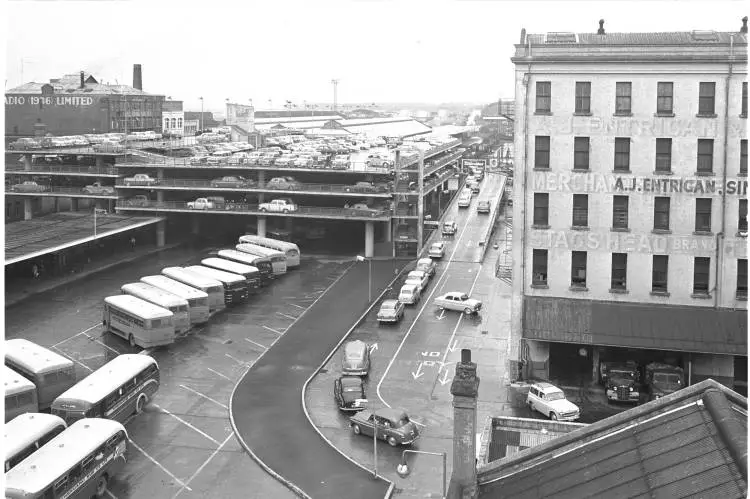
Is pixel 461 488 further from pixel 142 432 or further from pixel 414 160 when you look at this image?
pixel 414 160

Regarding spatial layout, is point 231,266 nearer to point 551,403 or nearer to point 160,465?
point 160,465

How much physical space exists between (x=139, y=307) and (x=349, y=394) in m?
15.8

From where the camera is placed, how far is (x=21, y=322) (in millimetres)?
54406

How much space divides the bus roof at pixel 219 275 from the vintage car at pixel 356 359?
48.1 ft

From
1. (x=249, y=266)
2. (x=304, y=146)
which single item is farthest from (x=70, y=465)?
(x=304, y=146)

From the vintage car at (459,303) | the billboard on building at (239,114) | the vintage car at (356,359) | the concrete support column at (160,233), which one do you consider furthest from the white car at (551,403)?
the billboard on building at (239,114)

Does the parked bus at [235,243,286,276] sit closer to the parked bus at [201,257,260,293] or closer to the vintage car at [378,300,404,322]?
the parked bus at [201,257,260,293]

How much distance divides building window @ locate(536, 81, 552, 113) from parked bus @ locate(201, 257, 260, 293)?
1017 inches

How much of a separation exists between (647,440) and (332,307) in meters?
44.5

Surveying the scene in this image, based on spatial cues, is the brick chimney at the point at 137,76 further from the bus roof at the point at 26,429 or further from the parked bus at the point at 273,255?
the bus roof at the point at 26,429

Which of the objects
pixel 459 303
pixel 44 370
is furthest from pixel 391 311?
pixel 44 370

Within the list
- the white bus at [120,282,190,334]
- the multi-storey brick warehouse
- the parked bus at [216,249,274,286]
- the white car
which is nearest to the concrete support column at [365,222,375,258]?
the parked bus at [216,249,274,286]

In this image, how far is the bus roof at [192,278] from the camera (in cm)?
5698

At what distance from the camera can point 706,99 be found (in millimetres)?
42188
